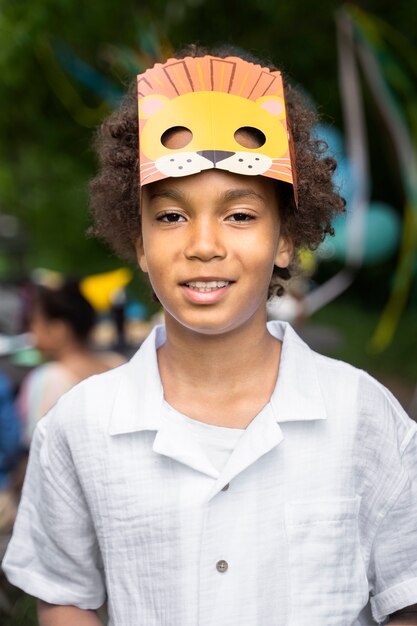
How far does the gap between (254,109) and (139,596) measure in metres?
0.78

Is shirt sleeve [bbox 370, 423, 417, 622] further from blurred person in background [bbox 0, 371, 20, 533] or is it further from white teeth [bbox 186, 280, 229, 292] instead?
blurred person in background [bbox 0, 371, 20, 533]

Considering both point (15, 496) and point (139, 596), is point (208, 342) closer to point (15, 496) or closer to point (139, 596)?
point (139, 596)

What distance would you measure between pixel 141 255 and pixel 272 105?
34 cm

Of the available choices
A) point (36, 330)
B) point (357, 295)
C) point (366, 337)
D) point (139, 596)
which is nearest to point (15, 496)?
point (36, 330)

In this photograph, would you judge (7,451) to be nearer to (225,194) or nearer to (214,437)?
(214,437)

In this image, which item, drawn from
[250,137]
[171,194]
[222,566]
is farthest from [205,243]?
[222,566]

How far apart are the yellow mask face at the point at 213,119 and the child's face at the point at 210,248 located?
0.11 ft

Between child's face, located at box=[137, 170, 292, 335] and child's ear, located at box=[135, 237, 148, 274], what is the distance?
11 cm

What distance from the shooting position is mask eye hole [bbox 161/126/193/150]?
4.81 ft

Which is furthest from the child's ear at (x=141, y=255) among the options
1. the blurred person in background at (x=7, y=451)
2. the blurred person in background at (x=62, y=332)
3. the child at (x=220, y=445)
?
the blurred person in background at (x=62, y=332)

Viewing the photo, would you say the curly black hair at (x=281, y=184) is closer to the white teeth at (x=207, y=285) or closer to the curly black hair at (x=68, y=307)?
the white teeth at (x=207, y=285)

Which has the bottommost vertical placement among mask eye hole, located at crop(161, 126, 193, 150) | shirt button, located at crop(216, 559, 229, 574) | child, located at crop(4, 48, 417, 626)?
shirt button, located at crop(216, 559, 229, 574)

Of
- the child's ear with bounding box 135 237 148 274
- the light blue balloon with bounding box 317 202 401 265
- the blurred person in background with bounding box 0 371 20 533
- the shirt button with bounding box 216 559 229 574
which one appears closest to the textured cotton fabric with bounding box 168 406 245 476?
the shirt button with bounding box 216 559 229 574

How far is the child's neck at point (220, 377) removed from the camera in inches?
60.0
